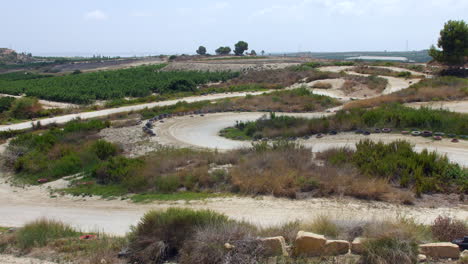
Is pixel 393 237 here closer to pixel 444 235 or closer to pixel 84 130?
pixel 444 235

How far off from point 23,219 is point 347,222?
11.3 meters

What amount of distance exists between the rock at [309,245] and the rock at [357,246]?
1.89 feet

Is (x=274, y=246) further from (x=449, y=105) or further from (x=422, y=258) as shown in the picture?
(x=449, y=105)

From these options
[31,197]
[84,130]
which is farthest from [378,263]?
[84,130]

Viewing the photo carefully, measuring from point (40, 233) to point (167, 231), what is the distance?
3.77 m

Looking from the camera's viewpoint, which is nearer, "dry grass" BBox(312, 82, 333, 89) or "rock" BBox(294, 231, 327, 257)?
"rock" BBox(294, 231, 327, 257)

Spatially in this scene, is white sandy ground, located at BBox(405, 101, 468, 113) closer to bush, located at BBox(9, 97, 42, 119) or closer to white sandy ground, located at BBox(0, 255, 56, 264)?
white sandy ground, located at BBox(0, 255, 56, 264)

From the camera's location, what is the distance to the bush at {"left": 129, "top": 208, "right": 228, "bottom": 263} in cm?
827

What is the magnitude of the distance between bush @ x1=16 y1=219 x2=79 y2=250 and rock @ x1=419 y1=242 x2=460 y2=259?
8.60m

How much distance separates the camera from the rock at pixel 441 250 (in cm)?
693

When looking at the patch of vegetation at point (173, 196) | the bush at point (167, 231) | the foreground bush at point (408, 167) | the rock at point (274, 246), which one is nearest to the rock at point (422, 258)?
the rock at point (274, 246)

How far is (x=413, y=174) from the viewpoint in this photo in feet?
41.5

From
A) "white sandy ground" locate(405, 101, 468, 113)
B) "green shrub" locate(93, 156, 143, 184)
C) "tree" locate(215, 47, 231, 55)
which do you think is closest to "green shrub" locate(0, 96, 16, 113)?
"green shrub" locate(93, 156, 143, 184)

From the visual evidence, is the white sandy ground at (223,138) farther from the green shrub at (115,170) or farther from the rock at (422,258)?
the rock at (422,258)
